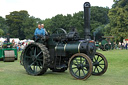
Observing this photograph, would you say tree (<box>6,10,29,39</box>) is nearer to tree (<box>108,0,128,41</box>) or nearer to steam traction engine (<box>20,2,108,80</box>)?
tree (<box>108,0,128,41</box>)

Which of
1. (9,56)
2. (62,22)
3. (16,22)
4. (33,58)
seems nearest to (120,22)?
(62,22)

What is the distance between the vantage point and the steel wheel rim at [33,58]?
8242 millimetres

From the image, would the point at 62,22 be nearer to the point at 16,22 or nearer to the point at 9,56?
the point at 16,22

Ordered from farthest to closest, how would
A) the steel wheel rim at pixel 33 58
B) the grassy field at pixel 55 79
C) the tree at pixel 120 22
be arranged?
1. the tree at pixel 120 22
2. the steel wheel rim at pixel 33 58
3. the grassy field at pixel 55 79

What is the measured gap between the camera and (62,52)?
7.93 meters

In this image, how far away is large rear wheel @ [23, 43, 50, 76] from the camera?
7.82m

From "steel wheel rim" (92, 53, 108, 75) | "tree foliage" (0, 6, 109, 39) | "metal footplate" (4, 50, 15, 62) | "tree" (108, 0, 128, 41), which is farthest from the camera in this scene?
"tree foliage" (0, 6, 109, 39)

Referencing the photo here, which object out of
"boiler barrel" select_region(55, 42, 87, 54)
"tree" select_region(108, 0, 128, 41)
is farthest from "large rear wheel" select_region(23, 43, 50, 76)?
"tree" select_region(108, 0, 128, 41)

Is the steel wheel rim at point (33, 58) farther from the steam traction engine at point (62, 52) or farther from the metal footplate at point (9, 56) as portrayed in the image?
the metal footplate at point (9, 56)

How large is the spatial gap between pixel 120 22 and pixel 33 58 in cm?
3617

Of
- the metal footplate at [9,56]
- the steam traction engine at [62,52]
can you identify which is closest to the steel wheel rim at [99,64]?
the steam traction engine at [62,52]

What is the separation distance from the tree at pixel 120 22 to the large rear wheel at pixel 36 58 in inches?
1330

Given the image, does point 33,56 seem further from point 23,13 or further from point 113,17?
point 23,13

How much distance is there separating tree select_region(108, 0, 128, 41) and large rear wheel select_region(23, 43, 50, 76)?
33778 mm
